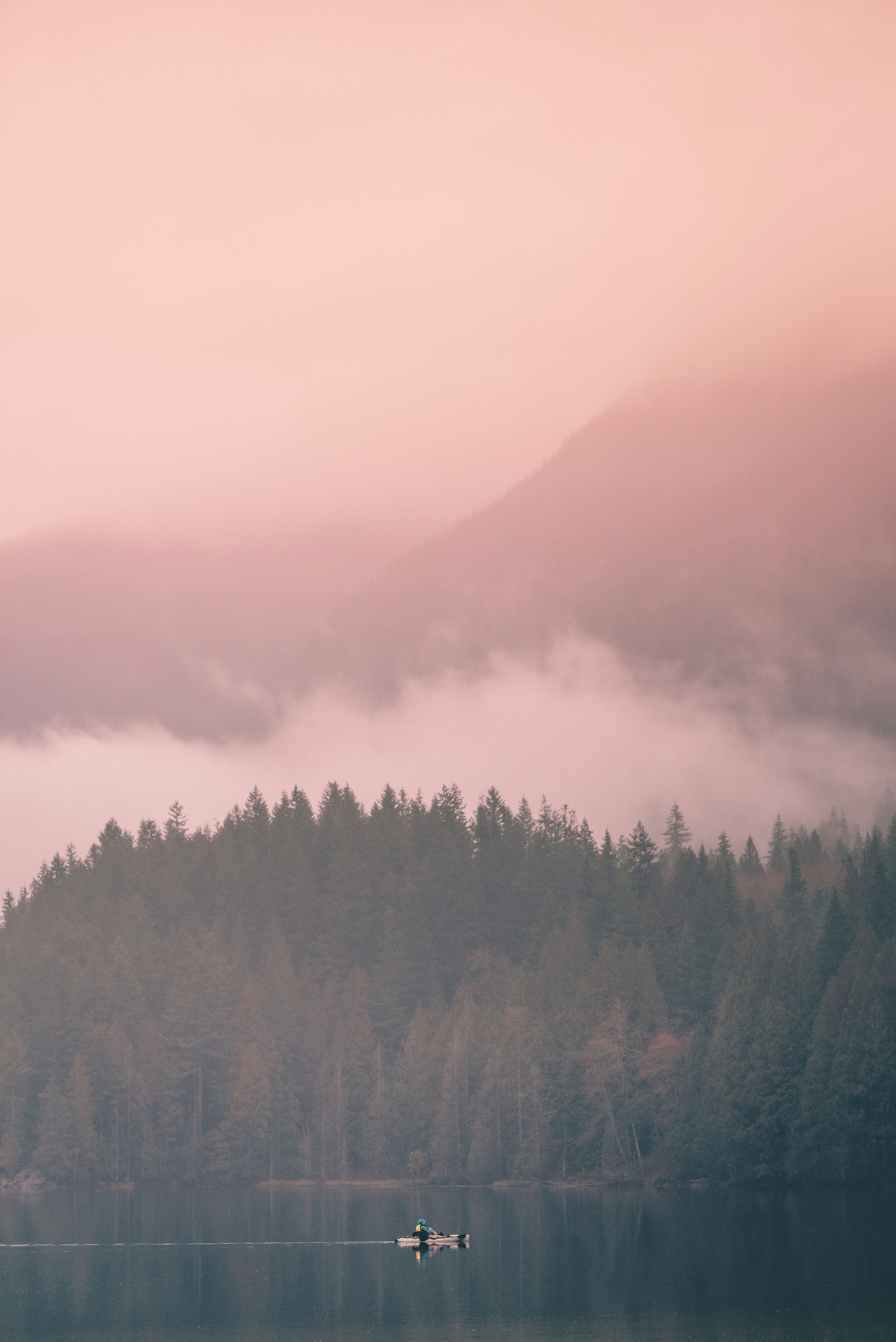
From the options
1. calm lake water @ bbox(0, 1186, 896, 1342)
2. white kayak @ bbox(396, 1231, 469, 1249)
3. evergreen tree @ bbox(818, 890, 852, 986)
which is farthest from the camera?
evergreen tree @ bbox(818, 890, 852, 986)

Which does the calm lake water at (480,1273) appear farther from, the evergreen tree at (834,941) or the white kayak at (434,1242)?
the evergreen tree at (834,941)

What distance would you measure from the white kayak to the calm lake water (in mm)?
772

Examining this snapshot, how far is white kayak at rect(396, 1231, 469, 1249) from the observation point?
11275 centimetres

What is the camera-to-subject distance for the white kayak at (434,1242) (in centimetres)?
11275

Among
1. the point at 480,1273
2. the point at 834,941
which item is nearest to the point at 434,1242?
the point at 480,1273

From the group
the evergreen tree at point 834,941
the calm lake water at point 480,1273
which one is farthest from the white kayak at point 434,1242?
the evergreen tree at point 834,941

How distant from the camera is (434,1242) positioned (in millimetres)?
112750

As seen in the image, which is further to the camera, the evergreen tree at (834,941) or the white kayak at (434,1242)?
the evergreen tree at (834,941)

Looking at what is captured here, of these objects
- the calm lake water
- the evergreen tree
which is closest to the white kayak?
the calm lake water

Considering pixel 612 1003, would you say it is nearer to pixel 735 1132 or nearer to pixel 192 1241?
pixel 735 1132

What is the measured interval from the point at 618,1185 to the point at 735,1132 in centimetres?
2364

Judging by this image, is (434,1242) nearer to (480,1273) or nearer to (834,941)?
(480,1273)

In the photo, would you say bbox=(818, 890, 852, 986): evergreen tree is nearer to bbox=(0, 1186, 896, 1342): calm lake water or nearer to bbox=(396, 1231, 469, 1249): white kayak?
bbox=(0, 1186, 896, 1342): calm lake water

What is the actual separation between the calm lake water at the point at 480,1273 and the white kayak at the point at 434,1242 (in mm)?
772
